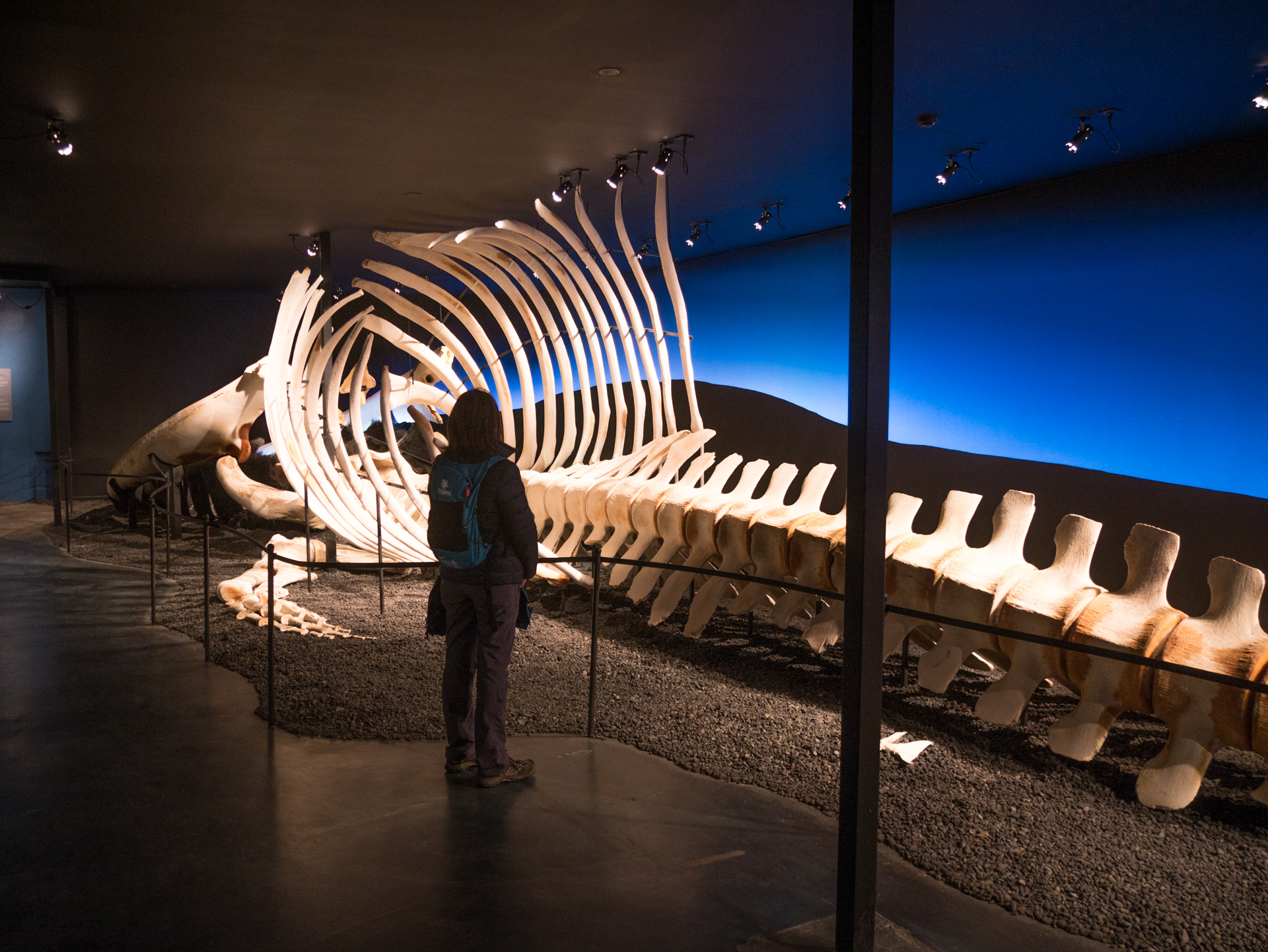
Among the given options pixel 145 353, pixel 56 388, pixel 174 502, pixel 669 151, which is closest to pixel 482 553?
pixel 669 151

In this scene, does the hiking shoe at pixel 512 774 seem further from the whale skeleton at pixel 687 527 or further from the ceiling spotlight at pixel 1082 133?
the ceiling spotlight at pixel 1082 133

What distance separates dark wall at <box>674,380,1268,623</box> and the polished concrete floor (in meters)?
4.00

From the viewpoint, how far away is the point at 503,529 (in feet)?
11.9

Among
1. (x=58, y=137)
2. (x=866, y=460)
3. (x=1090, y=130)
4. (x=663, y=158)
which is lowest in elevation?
(x=866, y=460)

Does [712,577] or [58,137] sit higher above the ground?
[58,137]

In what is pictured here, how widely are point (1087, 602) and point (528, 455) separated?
4.77m

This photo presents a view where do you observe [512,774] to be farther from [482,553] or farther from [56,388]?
[56,388]

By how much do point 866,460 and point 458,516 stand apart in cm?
175

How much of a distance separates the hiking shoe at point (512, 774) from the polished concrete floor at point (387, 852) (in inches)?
2.0

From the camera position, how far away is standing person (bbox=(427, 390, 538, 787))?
3607mm

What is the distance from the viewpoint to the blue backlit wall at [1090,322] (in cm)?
579

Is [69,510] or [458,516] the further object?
[69,510]

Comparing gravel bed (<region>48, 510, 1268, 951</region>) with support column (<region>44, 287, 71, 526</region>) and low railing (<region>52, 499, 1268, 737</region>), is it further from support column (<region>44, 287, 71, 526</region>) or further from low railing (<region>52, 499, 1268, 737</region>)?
support column (<region>44, 287, 71, 526</region>)

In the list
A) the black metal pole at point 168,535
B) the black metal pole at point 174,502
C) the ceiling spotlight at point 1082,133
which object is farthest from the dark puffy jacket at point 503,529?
the black metal pole at point 174,502
